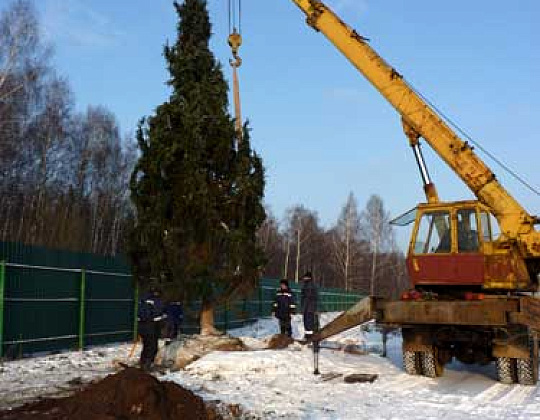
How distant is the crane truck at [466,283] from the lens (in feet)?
34.5

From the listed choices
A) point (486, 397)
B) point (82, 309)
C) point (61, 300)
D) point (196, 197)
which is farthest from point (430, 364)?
point (61, 300)

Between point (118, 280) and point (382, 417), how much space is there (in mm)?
10387

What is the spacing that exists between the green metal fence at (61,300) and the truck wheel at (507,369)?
6528 millimetres

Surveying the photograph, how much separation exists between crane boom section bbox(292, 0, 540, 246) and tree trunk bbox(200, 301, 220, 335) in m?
6.25

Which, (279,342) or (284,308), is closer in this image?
(279,342)

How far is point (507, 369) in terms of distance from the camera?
436 inches

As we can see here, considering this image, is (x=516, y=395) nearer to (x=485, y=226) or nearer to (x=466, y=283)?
(x=466, y=283)

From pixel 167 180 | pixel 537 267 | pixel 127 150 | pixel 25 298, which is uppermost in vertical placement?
pixel 127 150

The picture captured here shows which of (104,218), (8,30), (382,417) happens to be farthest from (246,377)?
(104,218)

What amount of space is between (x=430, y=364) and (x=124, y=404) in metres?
6.75

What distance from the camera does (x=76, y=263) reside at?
15312 mm

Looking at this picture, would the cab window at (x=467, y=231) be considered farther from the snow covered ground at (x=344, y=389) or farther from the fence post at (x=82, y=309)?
the fence post at (x=82, y=309)

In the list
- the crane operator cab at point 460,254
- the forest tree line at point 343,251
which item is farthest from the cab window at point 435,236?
the forest tree line at point 343,251

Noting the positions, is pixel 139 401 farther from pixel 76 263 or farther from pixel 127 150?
pixel 127 150
